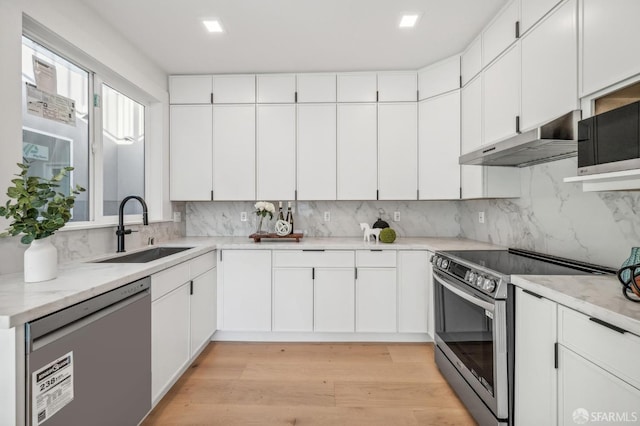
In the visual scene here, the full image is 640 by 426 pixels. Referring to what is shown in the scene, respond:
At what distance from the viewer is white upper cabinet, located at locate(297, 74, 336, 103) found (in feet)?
10.4

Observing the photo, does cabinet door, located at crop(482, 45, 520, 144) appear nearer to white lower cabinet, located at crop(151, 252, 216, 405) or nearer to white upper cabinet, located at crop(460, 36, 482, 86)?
white upper cabinet, located at crop(460, 36, 482, 86)

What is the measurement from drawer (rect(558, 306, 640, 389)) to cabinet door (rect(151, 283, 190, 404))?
209cm

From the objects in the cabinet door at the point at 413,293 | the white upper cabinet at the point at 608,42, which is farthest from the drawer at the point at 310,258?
the white upper cabinet at the point at 608,42

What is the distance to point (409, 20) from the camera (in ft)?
7.55

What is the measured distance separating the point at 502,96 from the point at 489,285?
1415mm

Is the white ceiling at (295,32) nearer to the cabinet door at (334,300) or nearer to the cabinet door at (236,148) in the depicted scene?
the cabinet door at (236,148)

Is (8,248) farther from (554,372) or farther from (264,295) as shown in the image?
(554,372)

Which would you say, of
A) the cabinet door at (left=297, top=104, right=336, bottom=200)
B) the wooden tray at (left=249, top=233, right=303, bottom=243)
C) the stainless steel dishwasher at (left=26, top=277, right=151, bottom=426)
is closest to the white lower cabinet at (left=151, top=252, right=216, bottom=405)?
the stainless steel dishwasher at (left=26, top=277, right=151, bottom=426)

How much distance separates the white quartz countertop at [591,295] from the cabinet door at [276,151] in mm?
2211

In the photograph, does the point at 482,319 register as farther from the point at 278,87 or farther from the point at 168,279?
the point at 278,87

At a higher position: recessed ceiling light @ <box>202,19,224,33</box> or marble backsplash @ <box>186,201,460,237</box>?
recessed ceiling light @ <box>202,19,224,33</box>

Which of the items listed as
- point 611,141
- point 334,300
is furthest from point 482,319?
point 334,300

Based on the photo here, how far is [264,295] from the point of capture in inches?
113

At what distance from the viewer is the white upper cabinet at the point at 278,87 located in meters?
3.17
